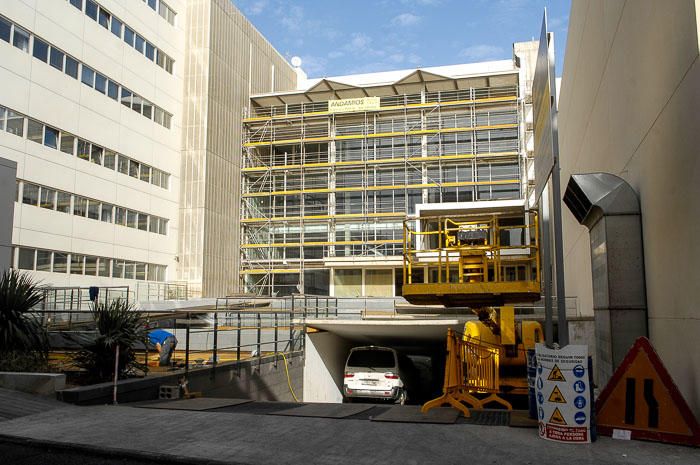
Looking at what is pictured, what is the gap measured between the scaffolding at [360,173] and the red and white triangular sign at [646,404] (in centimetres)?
3568

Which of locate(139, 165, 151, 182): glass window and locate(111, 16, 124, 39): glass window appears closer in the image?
locate(111, 16, 124, 39): glass window

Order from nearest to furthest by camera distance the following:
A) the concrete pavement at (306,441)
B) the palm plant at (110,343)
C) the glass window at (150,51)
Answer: the concrete pavement at (306,441) → the palm plant at (110,343) → the glass window at (150,51)

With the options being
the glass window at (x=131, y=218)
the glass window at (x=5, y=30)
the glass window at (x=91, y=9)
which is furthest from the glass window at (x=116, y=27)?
the glass window at (x=131, y=218)

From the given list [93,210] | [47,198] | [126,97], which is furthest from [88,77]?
[47,198]

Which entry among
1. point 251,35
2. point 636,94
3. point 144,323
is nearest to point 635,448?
point 636,94

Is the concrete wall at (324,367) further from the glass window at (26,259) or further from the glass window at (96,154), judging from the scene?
the glass window at (96,154)

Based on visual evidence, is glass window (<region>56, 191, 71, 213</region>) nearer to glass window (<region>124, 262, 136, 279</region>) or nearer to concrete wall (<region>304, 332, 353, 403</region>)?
glass window (<region>124, 262, 136, 279</region>)

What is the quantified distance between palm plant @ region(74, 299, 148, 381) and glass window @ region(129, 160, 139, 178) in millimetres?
26715

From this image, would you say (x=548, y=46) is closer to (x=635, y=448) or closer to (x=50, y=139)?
(x=635, y=448)

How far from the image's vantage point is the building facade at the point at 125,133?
28312mm

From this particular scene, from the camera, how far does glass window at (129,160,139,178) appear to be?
117 ft

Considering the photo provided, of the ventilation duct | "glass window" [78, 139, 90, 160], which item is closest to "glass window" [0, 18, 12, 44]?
"glass window" [78, 139, 90, 160]

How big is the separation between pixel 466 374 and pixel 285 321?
10.5 meters

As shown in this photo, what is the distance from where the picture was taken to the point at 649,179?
27.6 ft
